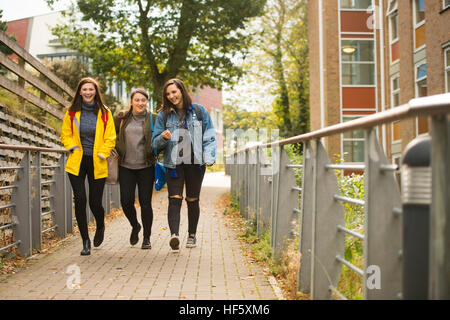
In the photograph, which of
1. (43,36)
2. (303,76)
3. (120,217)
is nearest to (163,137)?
(120,217)

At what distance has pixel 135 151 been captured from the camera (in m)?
6.69

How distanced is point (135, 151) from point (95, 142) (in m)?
0.51

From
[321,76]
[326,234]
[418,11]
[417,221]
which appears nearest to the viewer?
[417,221]

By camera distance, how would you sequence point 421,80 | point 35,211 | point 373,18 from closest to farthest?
point 35,211, point 421,80, point 373,18

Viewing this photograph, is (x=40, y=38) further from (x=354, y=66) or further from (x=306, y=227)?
(x=306, y=227)

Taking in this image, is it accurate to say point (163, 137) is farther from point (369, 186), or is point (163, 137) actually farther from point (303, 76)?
point (303, 76)

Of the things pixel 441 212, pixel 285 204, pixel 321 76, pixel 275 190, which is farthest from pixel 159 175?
pixel 321 76

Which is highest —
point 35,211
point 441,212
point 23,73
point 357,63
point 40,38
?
point 40,38

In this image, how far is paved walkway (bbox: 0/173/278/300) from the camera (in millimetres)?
4551

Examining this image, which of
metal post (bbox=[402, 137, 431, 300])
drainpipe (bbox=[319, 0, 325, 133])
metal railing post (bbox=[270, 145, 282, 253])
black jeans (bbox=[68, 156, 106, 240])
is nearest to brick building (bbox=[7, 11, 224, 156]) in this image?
drainpipe (bbox=[319, 0, 325, 133])

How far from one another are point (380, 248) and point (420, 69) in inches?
702

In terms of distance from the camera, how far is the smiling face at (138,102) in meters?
6.73

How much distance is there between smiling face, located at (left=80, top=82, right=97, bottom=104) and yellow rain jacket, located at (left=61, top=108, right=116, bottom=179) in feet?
0.60

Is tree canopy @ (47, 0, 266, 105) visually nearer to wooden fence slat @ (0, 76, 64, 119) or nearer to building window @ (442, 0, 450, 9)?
building window @ (442, 0, 450, 9)
